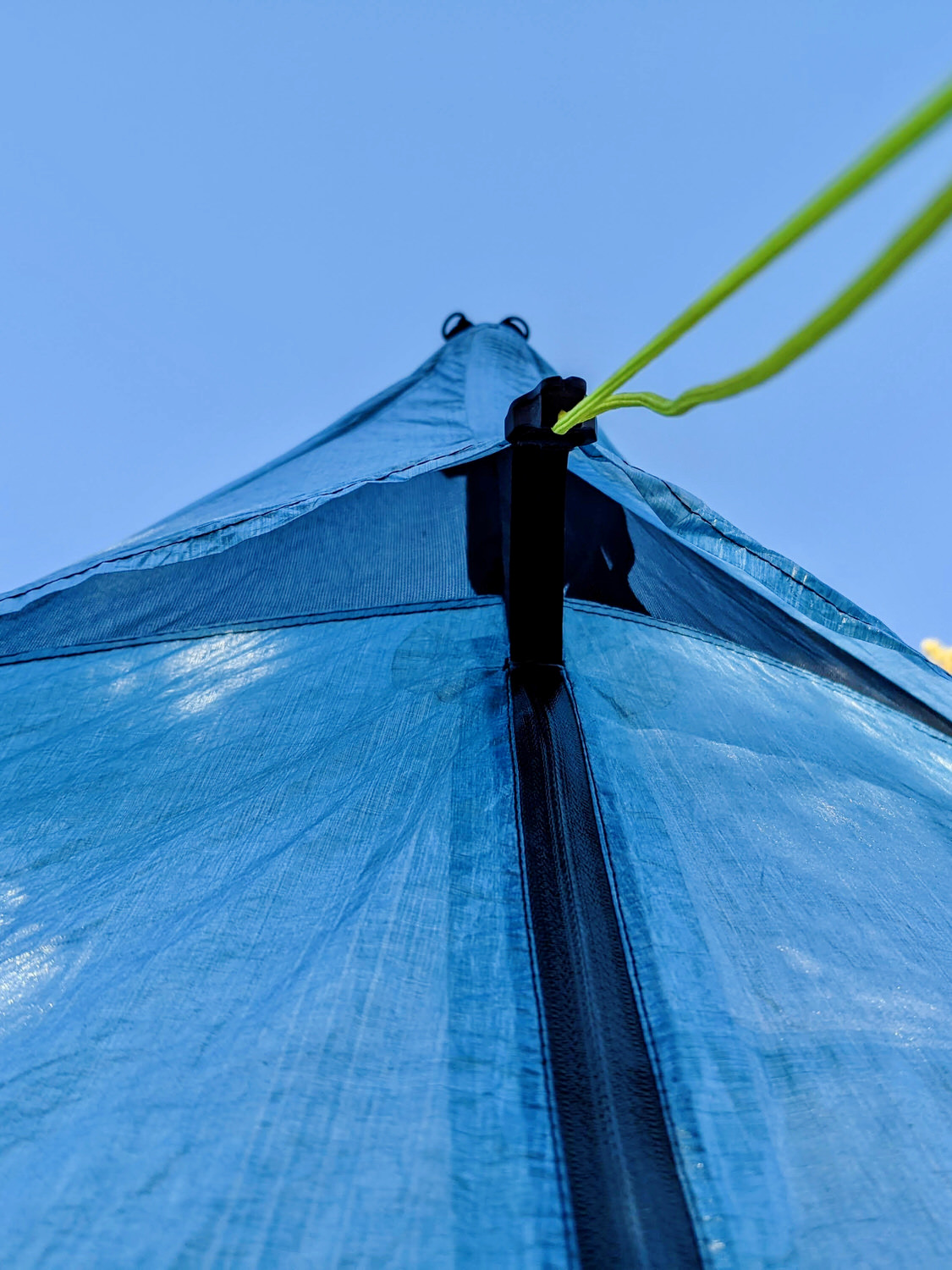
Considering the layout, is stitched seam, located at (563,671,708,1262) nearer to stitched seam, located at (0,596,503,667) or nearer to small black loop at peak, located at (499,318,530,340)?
stitched seam, located at (0,596,503,667)

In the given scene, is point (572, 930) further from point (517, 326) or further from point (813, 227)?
point (517, 326)

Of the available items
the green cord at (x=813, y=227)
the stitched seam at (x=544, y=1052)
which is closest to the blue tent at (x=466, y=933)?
the stitched seam at (x=544, y=1052)

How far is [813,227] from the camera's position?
27 centimetres

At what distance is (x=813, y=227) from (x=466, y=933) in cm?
45

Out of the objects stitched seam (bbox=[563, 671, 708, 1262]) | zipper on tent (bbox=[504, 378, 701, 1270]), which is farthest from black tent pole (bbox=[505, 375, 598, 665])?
stitched seam (bbox=[563, 671, 708, 1262])

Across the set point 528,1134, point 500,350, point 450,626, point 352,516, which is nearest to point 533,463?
point 450,626

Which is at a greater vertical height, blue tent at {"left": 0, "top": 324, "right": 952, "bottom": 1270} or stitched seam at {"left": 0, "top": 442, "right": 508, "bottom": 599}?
stitched seam at {"left": 0, "top": 442, "right": 508, "bottom": 599}

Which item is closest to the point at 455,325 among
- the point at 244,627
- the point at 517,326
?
the point at 517,326

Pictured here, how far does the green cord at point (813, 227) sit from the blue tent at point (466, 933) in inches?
14.5

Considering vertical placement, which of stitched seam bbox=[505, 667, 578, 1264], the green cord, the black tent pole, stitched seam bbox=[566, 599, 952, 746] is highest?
stitched seam bbox=[566, 599, 952, 746]

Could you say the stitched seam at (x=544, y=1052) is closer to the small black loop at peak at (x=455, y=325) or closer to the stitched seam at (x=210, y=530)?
the stitched seam at (x=210, y=530)

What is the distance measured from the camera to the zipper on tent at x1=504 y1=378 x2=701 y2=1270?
387 mm

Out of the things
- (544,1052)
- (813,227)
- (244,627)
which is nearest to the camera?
(813,227)

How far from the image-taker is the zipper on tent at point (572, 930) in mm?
387
